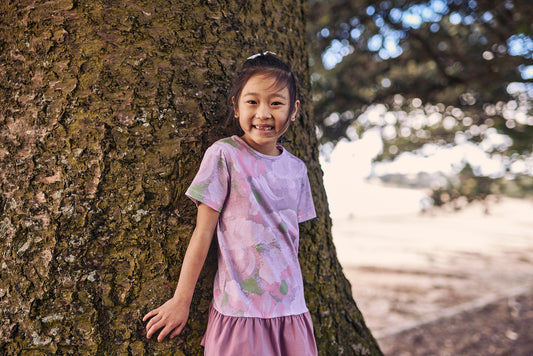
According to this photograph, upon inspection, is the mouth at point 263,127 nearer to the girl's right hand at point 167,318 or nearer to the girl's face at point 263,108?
the girl's face at point 263,108

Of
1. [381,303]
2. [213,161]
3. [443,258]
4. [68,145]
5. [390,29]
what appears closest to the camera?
[213,161]

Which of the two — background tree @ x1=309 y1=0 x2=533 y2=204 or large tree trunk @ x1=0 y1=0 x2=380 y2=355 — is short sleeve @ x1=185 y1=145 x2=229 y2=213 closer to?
large tree trunk @ x1=0 y1=0 x2=380 y2=355

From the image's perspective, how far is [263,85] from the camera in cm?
141

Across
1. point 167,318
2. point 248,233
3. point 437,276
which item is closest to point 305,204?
point 248,233

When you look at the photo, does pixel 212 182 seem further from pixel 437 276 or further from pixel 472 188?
pixel 437 276

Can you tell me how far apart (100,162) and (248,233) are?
1.98 feet

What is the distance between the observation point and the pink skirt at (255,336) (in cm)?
135

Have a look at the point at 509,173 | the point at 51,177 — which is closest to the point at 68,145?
the point at 51,177

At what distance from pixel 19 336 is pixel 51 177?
1.84 feet

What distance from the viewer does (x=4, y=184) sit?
4.93 ft

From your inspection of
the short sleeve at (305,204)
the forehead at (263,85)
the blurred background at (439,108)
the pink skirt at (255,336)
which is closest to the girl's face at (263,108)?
the forehead at (263,85)

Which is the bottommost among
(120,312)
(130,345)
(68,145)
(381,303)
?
(381,303)

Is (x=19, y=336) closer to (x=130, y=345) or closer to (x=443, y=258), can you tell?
(x=130, y=345)

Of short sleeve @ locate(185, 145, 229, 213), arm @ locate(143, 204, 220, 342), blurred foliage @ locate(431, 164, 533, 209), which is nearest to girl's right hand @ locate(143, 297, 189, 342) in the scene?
arm @ locate(143, 204, 220, 342)
